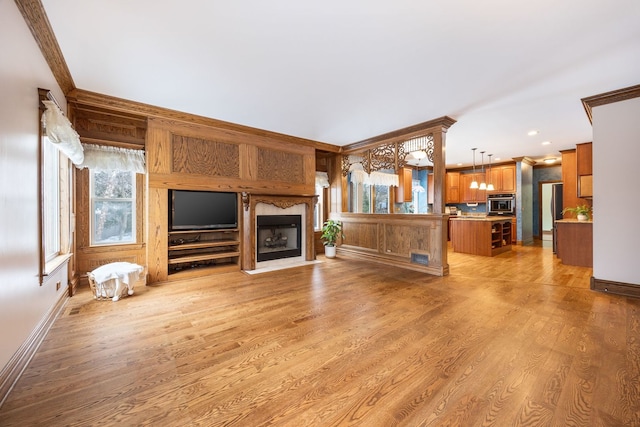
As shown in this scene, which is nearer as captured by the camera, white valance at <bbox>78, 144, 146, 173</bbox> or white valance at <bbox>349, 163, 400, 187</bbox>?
white valance at <bbox>78, 144, 146, 173</bbox>

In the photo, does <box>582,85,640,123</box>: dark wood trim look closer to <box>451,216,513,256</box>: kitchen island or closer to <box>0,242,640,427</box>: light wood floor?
<box>0,242,640,427</box>: light wood floor

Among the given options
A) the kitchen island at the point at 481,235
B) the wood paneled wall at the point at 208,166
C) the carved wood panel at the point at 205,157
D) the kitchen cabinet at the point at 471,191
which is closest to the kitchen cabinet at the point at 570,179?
the kitchen island at the point at 481,235

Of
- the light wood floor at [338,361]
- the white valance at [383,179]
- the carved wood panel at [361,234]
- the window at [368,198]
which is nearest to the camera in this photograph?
the light wood floor at [338,361]

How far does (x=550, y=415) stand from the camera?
141 cm

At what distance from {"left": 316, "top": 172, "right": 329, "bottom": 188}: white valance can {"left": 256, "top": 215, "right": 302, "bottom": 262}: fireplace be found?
1.27m

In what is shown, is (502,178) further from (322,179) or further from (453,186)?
(322,179)

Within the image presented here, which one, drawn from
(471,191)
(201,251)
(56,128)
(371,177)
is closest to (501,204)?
(471,191)

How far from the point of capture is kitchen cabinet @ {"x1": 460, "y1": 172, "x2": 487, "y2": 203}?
8.64 m

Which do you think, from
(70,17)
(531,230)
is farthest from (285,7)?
(531,230)

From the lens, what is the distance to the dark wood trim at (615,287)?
10.7 feet

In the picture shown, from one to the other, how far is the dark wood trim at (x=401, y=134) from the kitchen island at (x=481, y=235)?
304 cm

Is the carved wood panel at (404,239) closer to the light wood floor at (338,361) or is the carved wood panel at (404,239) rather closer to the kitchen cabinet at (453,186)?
the light wood floor at (338,361)

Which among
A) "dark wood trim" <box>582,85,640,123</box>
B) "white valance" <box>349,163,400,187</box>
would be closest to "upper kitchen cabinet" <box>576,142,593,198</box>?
"dark wood trim" <box>582,85,640,123</box>

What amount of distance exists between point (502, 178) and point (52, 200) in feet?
33.0
